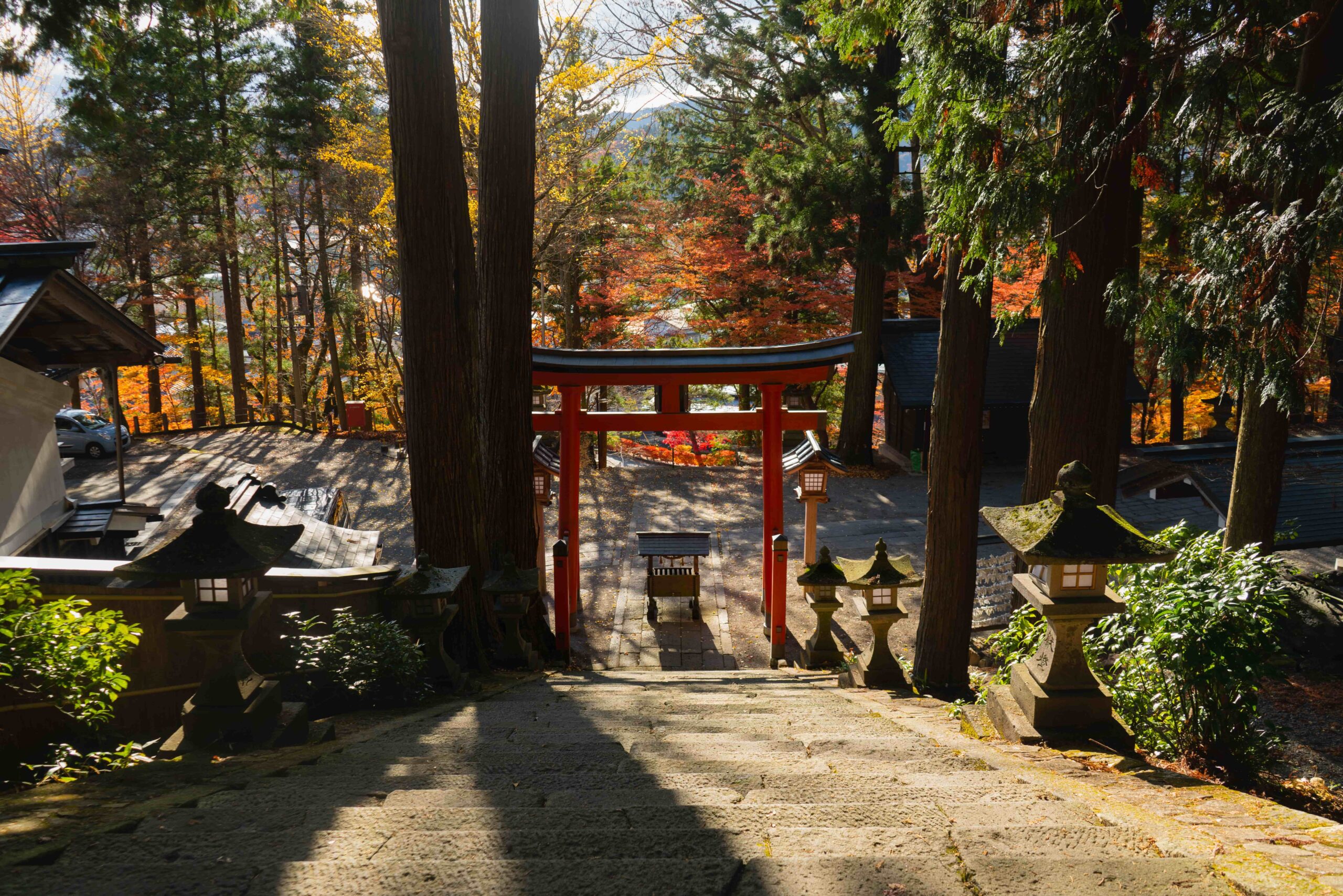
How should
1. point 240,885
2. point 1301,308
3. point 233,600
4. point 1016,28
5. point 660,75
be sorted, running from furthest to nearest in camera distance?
point 660,75 < point 1016,28 < point 1301,308 < point 233,600 < point 240,885

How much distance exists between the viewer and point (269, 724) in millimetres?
4176

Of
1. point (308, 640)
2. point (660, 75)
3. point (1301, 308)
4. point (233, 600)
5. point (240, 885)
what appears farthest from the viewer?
point (660, 75)

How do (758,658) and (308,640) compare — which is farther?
(758,658)

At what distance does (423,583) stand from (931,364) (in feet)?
58.3

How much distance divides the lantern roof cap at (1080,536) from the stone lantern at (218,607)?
3.83 metres

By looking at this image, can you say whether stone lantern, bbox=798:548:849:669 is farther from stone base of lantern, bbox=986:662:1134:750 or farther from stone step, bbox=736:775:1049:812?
stone step, bbox=736:775:1049:812

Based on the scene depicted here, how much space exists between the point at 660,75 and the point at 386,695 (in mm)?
16855

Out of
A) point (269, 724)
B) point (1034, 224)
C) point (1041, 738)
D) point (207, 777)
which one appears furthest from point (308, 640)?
point (1034, 224)

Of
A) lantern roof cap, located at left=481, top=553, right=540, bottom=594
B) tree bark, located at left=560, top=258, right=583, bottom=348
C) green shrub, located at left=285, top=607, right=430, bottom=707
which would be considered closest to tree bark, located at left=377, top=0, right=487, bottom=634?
lantern roof cap, located at left=481, top=553, right=540, bottom=594

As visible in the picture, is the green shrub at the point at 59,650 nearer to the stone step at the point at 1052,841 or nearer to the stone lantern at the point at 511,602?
the stone lantern at the point at 511,602

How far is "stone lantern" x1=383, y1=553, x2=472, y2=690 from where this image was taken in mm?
5598

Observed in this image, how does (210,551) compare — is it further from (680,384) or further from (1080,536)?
(680,384)

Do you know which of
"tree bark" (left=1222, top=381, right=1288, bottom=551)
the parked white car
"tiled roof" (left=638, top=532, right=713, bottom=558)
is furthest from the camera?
the parked white car

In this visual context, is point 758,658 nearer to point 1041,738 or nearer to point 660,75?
point 1041,738
